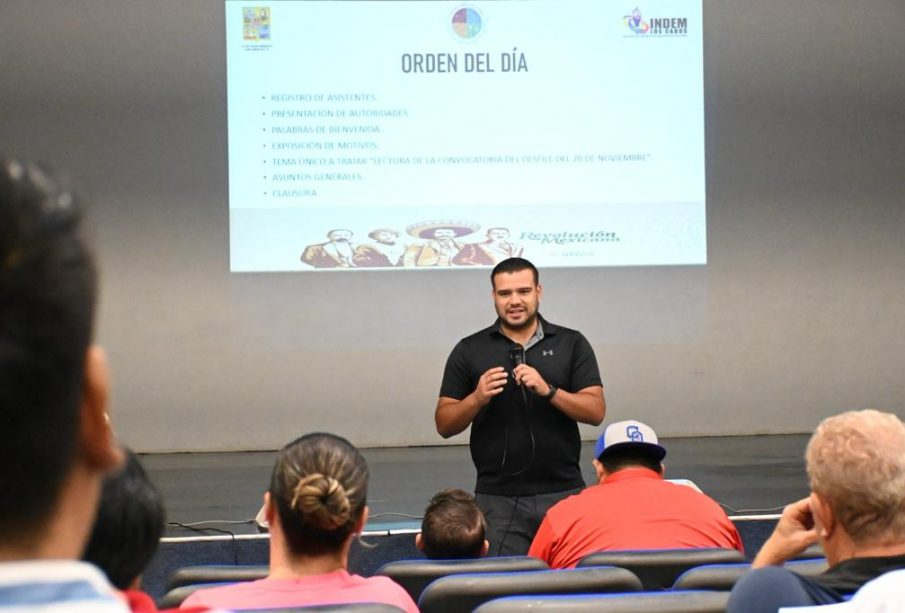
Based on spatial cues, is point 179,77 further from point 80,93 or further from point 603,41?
point 603,41

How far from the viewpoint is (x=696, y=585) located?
6.31 ft

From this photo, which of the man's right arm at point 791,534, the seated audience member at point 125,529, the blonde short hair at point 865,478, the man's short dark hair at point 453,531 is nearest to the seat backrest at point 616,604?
the man's right arm at point 791,534

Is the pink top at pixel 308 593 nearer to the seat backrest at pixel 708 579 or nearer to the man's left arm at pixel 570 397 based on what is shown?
the seat backrest at pixel 708 579

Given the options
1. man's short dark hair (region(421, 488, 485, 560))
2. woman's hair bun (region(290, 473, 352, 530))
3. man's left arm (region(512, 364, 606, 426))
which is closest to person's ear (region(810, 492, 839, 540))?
woman's hair bun (region(290, 473, 352, 530))

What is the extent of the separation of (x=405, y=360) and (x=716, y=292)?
2.37m

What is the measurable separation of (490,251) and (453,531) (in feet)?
14.8

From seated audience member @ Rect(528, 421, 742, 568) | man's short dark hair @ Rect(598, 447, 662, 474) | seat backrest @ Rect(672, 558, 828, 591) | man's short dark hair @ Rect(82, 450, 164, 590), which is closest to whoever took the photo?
man's short dark hair @ Rect(82, 450, 164, 590)

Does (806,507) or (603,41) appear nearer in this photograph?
(806,507)

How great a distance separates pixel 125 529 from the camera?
1126 millimetres

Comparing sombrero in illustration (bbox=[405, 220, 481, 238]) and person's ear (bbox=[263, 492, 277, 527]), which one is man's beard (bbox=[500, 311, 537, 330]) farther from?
sombrero in illustration (bbox=[405, 220, 481, 238])

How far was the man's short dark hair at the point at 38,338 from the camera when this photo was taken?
1.53 feet

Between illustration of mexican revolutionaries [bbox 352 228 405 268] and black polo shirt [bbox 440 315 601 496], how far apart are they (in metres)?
3.32

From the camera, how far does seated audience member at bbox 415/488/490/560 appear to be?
2.67m

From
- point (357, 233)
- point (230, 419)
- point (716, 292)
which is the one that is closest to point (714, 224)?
point (716, 292)
